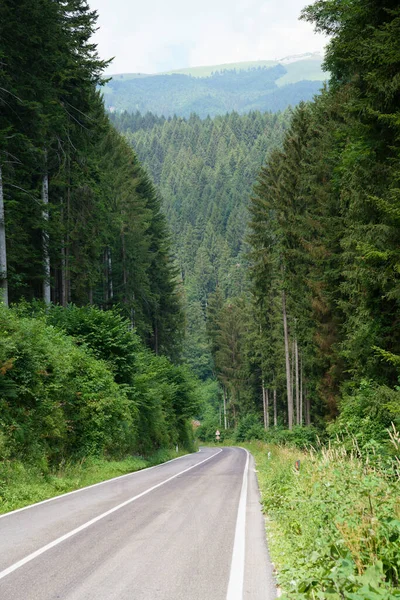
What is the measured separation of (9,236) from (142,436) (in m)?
13.5

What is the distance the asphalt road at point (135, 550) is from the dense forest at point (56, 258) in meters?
3.49

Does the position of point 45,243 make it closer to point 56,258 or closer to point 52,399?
point 56,258

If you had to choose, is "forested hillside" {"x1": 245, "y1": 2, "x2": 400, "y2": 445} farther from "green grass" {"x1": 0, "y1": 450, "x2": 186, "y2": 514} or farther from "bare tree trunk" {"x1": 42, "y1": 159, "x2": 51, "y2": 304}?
"bare tree trunk" {"x1": 42, "y1": 159, "x2": 51, "y2": 304}

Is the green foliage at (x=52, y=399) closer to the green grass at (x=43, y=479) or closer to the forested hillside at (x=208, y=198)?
the green grass at (x=43, y=479)

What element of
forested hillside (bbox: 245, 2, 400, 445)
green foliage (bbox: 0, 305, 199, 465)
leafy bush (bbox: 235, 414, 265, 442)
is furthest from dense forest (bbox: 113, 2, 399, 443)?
green foliage (bbox: 0, 305, 199, 465)

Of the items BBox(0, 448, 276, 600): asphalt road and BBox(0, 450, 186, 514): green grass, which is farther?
BBox(0, 450, 186, 514): green grass

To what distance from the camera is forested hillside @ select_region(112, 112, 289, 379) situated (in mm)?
127188

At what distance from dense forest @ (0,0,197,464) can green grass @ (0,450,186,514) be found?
0.43 m

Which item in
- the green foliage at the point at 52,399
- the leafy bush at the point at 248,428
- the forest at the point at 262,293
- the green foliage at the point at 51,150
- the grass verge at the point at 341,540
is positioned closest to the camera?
the grass verge at the point at 341,540

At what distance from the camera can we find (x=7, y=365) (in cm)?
1321

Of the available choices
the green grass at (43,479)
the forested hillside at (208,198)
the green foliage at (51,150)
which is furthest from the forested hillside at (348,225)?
the forested hillside at (208,198)

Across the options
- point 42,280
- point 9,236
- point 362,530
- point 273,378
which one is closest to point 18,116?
point 9,236

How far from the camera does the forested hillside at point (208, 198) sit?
12719cm

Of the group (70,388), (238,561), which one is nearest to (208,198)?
(70,388)
